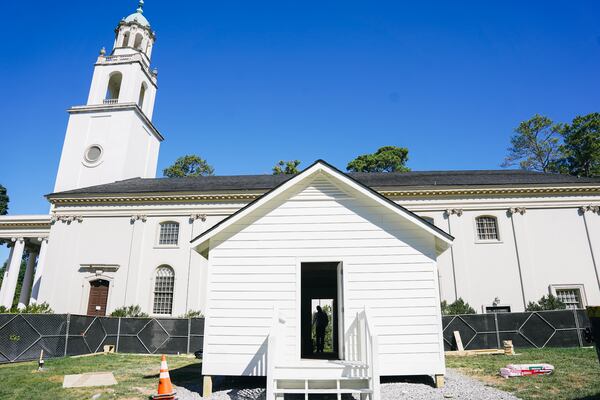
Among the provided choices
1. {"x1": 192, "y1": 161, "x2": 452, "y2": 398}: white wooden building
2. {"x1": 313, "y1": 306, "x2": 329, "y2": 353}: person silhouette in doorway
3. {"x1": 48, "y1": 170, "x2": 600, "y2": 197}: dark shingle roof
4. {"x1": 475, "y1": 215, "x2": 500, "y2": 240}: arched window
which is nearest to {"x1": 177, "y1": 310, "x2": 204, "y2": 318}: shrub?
{"x1": 48, "y1": 170, "x2": 600, "y2": 197}: dark shingle roof

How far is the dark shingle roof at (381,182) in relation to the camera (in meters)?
24.6

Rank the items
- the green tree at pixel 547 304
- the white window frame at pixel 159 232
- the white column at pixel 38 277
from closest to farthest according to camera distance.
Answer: the green tree at pixel 547 304, the white window frame at pixel 159 232, the white column at pixel 38 277

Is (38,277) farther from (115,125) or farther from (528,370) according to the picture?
(528,370)

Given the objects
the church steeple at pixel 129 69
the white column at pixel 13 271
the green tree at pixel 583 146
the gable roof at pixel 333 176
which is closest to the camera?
the gable roof at pixel 333 176

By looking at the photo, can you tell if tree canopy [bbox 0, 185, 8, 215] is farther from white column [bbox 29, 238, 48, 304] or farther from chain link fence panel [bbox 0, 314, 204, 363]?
chain link fence panel [bbox 0, 314, 204, 363]

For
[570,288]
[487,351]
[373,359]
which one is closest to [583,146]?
[570,288]

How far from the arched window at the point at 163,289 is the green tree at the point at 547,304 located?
70.0ft

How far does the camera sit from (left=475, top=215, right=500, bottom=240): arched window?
24.2m

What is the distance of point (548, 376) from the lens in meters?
9.50

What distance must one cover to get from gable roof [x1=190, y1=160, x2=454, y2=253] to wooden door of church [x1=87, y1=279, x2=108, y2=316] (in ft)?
62.8

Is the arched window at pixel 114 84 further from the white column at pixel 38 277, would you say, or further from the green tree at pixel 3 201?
the green tree at pixel 3 201

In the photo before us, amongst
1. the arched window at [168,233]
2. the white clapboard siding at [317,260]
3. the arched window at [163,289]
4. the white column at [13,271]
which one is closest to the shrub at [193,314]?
the arched window at [163,289]

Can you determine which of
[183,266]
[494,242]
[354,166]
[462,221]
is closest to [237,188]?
[183,266]

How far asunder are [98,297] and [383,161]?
34.2 metres
